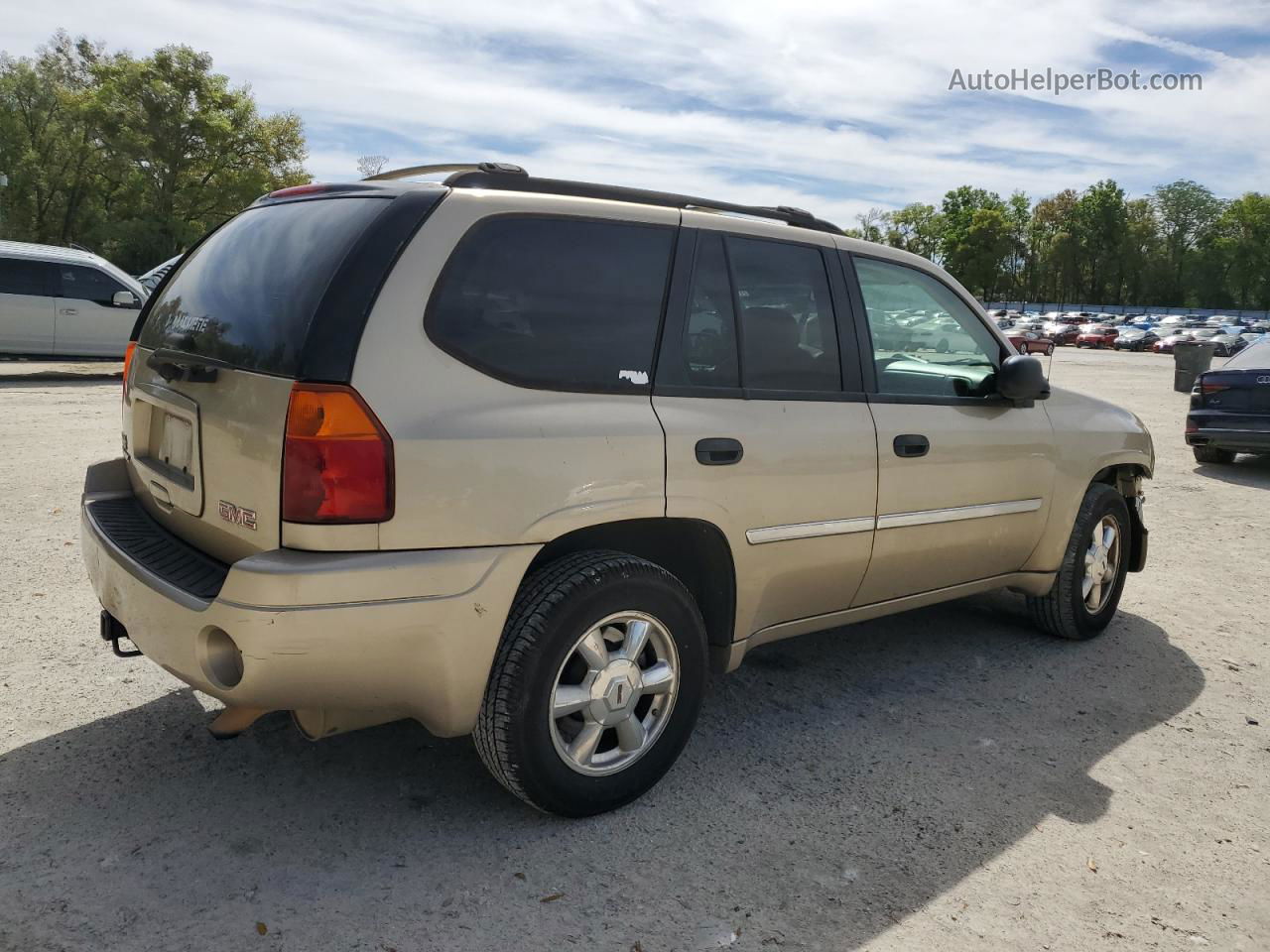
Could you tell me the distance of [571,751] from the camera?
305 centimetres

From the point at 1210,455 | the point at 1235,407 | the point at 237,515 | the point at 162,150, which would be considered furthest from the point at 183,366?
the point at 162,150

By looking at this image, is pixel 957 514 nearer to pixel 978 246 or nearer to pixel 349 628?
pixel 349 628

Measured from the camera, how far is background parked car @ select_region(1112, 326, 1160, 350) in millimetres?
56244

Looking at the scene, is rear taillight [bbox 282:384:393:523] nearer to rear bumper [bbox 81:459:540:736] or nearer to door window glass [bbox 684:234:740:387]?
rear bumper [bbox 81:459:540:736]

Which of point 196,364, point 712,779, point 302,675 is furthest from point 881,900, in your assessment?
point 196,364

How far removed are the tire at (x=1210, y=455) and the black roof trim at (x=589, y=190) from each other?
30.4 feet

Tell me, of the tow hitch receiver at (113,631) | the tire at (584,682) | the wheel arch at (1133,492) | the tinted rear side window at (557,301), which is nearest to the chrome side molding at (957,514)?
the wheel arch at (1133,492)

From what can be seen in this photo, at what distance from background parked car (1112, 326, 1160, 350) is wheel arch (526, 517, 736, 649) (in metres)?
59.4

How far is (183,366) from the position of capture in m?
3.14

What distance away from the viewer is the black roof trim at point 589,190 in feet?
10.1

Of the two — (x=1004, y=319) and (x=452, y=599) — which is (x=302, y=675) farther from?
(x=1004, y=319)

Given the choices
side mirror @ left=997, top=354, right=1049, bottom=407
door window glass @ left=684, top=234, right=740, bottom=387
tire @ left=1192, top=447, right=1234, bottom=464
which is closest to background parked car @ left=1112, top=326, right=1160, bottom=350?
tire @ left=1192, top=447, right=1234, bottom=464

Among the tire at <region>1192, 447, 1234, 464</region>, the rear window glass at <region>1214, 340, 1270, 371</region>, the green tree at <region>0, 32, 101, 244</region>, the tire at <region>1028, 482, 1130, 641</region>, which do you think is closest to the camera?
the tire at <region>1028, 482, 1130, 641</region>

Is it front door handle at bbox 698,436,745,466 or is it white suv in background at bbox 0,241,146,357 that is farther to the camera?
white suv in background at bbox 0,241,146,357
